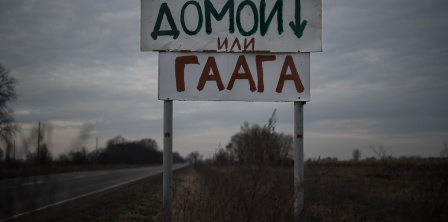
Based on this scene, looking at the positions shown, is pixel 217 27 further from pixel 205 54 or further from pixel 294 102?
pixel 294 102

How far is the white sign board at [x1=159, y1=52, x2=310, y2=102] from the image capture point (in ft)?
9.89

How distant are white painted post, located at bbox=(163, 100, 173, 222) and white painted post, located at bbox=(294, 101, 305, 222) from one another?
1.18m

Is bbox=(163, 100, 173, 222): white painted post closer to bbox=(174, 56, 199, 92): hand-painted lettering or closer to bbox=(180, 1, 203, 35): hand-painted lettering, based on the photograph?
bbox=(174, 56, 199, 92): hand-painted lettering

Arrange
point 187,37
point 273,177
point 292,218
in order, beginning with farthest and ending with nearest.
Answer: point 273,177
point 187,37
point 292,218

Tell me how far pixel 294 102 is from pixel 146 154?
4133 inches

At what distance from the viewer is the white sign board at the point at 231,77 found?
3014 millimetres

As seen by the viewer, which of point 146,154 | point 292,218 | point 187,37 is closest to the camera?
point 292,218

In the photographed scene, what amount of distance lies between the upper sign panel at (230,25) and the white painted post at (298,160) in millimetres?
629

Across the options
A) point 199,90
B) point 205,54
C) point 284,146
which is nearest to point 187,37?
point 205,54

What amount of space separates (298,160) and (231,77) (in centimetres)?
103

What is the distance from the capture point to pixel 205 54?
304 cm

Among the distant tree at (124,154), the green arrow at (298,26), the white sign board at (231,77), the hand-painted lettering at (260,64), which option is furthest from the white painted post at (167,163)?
the distant tree at (124,154)

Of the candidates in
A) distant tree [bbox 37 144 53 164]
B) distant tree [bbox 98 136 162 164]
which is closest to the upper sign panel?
distant tree [bbox 37 144 53 164]

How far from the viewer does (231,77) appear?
302cm
